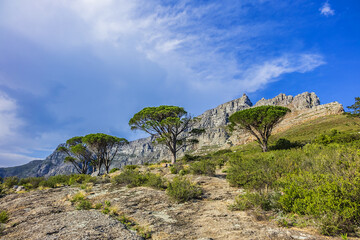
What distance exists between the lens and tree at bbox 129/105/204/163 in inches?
1085

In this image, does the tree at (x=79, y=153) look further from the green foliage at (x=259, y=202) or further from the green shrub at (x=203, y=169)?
the green foliage at (x=259, y=202)

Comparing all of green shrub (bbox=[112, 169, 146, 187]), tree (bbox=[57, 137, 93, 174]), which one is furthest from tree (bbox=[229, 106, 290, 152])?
tree (bbox=[57, 137, 93, 174])

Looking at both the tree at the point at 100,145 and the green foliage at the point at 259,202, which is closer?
the green foliage at the point at 259,202

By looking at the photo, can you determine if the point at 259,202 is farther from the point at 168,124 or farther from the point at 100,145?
the point at 100,145

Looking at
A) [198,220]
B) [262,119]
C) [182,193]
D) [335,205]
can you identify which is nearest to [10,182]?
[182,193]

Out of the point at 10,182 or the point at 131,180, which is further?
the point at 10,182

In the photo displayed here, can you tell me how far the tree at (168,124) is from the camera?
27547 millimetres

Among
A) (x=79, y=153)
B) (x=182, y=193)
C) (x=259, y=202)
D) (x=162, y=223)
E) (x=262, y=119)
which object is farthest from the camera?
(x=79, y=153)

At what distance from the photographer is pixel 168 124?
89.2ft

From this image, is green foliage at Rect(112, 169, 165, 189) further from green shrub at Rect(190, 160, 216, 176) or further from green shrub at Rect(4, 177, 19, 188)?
green shrub at Rect(4, 177, 19, 188)

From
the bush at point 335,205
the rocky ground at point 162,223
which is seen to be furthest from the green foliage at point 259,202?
the bush at point 335,205

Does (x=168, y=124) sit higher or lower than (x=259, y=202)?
higher

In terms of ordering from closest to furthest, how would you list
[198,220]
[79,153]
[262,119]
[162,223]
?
1. [162,223]
2. [198,220]
3. [262,119]
4. [79,153]

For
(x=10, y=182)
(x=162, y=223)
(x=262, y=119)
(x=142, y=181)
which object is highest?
(x=262, y=119)
